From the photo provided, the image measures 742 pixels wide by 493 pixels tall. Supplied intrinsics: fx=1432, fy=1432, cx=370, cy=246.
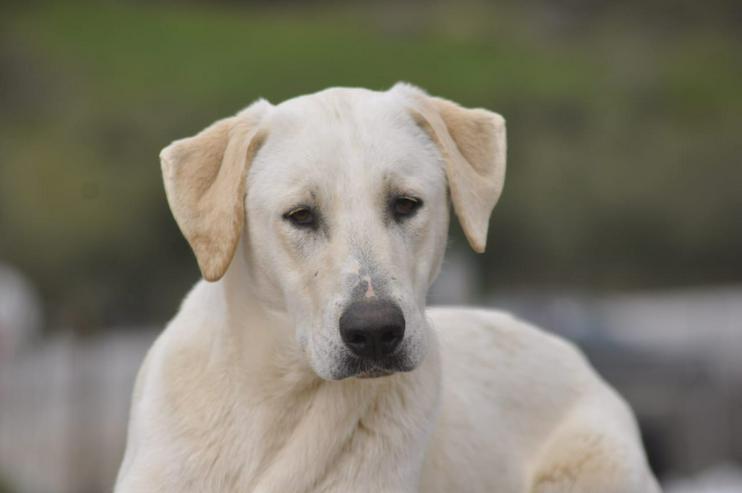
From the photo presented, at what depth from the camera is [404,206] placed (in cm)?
488

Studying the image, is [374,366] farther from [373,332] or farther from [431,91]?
[431,91]

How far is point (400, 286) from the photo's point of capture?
4.66 metres

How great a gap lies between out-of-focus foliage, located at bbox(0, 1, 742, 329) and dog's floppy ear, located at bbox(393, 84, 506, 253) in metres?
9.40

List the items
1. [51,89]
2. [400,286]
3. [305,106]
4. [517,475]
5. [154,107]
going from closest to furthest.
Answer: [400,286], [305,106], [517,475], [154,107], [51,89]

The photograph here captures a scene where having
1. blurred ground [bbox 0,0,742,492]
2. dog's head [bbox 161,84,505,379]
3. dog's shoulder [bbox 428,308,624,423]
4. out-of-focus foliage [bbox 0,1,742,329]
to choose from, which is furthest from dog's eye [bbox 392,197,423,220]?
out-of-focus foliage [bbox 0,1,742,329]

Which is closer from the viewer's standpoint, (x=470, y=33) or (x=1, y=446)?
(x=1, y=446)

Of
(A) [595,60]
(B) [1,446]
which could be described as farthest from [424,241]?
(A) [595,60]

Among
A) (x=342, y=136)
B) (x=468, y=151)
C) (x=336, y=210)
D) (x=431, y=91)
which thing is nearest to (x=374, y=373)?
(x=336, y=210)

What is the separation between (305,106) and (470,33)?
36544 mm

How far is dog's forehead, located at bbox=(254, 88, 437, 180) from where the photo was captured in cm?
482

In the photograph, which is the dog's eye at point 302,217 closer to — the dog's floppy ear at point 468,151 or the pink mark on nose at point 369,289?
the pink mark on nose at point 369,289

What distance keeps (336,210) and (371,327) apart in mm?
→ 454

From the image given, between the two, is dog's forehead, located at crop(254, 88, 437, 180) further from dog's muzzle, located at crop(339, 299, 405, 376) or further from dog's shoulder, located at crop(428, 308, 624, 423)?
dog's shoulder, located at crop(428, 308, 624, 423)

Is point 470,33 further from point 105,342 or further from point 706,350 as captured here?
point 105,342
